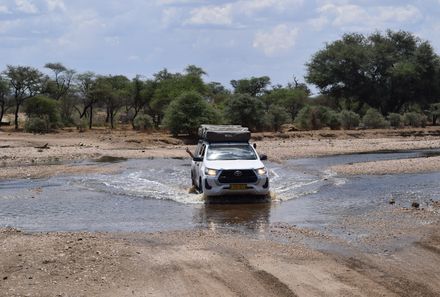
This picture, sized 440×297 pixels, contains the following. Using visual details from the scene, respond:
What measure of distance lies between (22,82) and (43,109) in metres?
4.62

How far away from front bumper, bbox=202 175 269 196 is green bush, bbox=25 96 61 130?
38288 millimetres

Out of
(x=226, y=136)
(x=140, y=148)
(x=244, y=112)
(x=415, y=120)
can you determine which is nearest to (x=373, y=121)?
(x=415, y=120)

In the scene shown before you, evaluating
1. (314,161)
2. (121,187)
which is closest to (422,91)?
(314,161)

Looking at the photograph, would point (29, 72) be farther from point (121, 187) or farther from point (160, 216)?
point (160, 216)

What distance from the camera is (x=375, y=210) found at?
595 inches

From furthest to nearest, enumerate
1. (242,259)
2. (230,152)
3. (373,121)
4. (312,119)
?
(373,121) → (312,119) → (230,152) → (242,259)

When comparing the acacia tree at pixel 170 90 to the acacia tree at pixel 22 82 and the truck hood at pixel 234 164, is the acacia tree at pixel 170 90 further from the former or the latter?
the truck hood at pixel 234 164

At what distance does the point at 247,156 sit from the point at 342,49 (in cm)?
5165

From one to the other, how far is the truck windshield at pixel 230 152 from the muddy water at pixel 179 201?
1.28m

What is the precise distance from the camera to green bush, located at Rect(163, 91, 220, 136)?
45.4 m

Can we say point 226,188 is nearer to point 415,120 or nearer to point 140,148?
point 140,148

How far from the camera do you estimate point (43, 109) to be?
52.9 m

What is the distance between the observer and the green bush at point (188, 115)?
45375 millimetres

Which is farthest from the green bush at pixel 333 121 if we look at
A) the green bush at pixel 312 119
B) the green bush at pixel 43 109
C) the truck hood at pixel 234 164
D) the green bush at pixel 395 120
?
the truck hood at pixel 234 164
